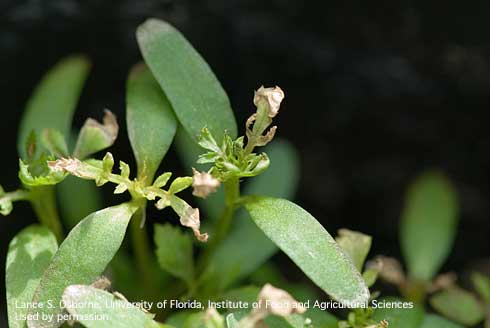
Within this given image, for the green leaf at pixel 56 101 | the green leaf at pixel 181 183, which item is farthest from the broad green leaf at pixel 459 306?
the green leaf at pixel 56 101

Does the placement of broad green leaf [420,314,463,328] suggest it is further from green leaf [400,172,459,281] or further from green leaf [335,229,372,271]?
green leaf [400,172,459,281]

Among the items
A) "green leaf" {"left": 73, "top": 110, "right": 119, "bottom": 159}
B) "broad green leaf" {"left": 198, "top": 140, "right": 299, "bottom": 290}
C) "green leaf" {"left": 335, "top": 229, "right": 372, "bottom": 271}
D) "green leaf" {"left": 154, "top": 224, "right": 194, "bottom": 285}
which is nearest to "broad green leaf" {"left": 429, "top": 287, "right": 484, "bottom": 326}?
"green leaf" {"left": 335, "top": 229, "right": 372, "bottom": 271}

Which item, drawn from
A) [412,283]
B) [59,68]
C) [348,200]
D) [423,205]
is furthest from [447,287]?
[59,68]

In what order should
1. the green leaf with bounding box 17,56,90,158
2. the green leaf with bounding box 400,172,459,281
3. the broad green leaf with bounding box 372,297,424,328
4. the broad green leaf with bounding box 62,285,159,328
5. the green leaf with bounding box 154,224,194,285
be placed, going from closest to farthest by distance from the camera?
the broad green leaf with bounding box 62,285,159,328
the broad green leaf with bounding box 372,297,424,328
the green leaf with bounding box 154,224,194,285
the green leaf with bounding box 17,56,90,158
the green leaf with bounding box 400,172,459,281

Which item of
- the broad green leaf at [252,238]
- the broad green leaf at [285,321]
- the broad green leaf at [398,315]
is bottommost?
the broad green leaf at [252,238]

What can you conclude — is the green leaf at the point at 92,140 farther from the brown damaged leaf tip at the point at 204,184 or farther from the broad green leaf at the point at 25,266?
the brown damaged leaf tip at the point at 204,184

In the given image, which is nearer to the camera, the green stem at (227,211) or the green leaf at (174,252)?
the green stem at (227,211)

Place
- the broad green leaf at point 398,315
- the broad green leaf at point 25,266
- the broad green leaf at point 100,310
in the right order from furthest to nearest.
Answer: the broad green leaf at point 398,315 < the broad green leaf at point 25,266 < the broad green leaf at point 100,310
